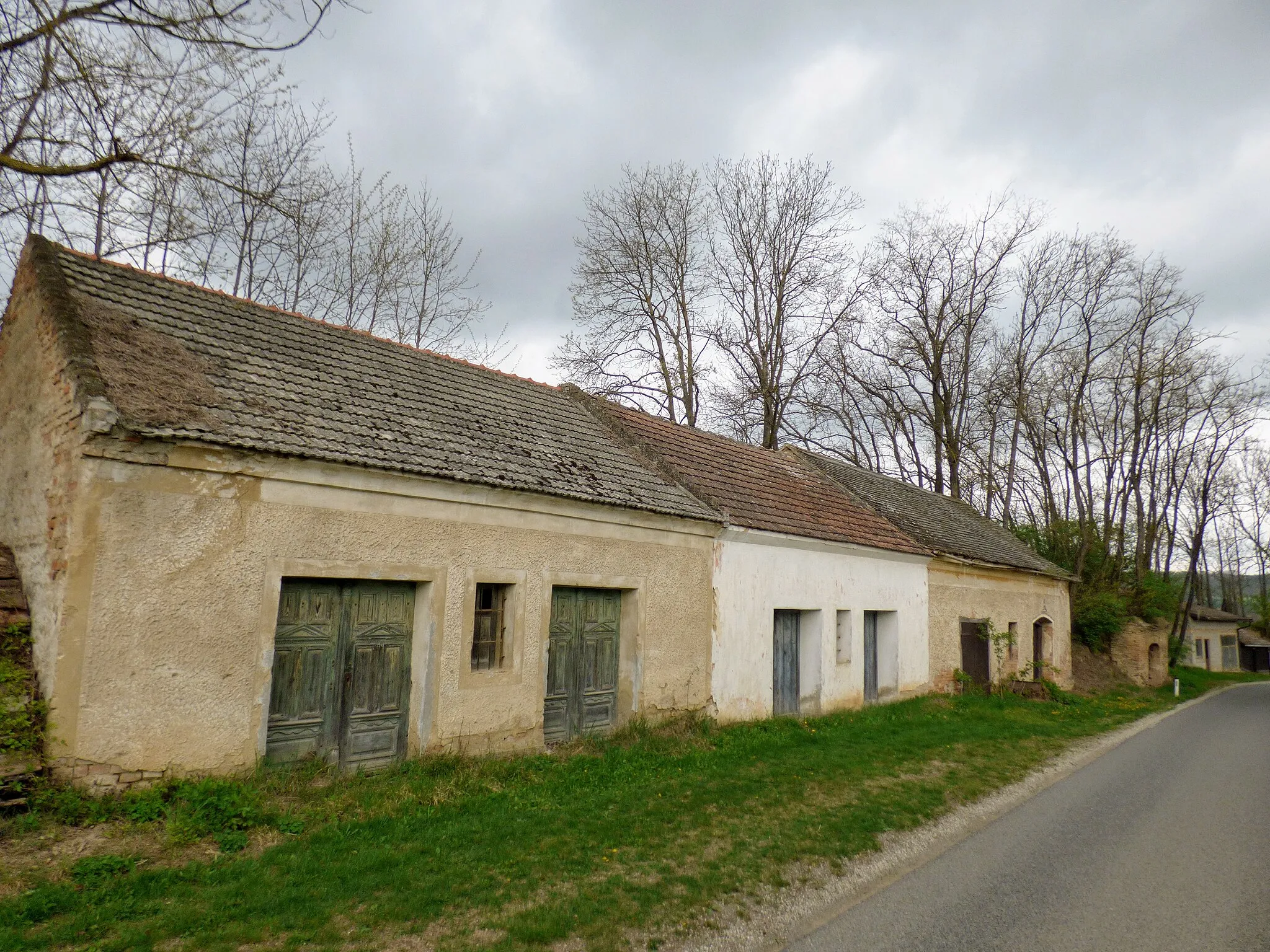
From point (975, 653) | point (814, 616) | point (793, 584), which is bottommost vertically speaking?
point (975, 653)

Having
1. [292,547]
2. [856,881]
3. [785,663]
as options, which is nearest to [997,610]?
[785,663]

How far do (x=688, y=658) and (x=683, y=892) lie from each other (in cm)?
551

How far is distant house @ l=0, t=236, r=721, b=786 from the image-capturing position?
6.02 metres

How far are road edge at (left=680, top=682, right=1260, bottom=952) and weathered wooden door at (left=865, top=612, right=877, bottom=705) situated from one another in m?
5.00

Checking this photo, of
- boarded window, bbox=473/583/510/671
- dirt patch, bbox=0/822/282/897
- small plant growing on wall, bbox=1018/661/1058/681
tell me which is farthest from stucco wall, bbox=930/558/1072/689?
dirt patch, bbox=0/822/282/897

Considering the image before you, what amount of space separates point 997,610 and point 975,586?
1371mm

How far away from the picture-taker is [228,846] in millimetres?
5402

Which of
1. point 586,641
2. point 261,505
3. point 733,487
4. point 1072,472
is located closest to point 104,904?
point 261,505

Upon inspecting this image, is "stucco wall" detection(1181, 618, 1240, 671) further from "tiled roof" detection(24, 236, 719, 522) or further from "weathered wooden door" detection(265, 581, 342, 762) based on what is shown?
"weathered wooden door" detection(265, 581, 342, 762)

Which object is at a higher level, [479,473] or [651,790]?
[479,473]

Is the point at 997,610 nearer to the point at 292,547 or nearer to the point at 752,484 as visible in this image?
the point at 752,484

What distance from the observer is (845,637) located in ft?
46.3

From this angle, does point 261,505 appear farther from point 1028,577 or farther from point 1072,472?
point 1072,472

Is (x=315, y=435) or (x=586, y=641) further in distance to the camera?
(x=586, y=641)
